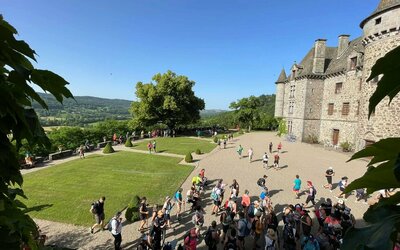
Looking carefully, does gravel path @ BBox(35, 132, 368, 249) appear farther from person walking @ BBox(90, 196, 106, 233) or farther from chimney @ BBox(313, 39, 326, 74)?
chimney @ BBox(313, 39, 326, 74)

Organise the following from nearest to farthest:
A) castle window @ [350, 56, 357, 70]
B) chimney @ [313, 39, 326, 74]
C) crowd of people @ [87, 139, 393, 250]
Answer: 1. crowd of people @ [87, 139, 393, 250]
2. castle window @ [350, 56, 357, 70]
3. chimney @ [313, 39, 326, 74]

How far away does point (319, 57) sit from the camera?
3878cm

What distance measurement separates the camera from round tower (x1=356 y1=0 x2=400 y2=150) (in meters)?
23.8

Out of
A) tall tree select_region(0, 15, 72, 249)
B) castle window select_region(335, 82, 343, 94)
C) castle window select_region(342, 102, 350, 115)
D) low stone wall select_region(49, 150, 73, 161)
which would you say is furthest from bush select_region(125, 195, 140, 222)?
castle window select_region(335, 82, 343, 94)

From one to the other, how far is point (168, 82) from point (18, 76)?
46080 mm

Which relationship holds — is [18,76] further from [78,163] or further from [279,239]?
[78,163]

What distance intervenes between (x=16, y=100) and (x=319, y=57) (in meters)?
42.6

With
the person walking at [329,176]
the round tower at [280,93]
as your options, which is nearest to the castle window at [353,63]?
the round tower at [280,93]

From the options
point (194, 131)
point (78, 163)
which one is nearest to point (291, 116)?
point (194, 131)

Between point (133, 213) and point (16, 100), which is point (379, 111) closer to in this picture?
point (133, 213)

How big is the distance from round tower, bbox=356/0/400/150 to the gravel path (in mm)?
3650

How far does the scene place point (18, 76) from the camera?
154 centimetres

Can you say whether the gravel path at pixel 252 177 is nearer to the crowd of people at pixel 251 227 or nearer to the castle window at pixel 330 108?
the crowd of people at pixel 251 227

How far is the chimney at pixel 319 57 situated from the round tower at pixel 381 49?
10291mm
